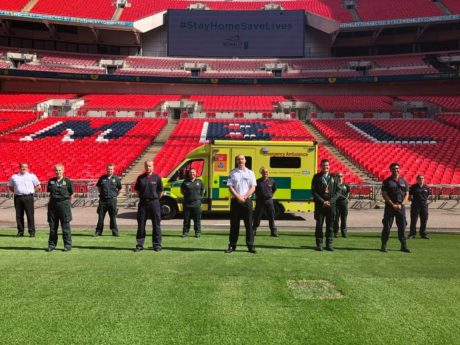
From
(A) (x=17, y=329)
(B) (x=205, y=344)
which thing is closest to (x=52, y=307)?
(A) (x=17, y=329)

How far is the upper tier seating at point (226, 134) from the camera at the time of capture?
2205 centimetres

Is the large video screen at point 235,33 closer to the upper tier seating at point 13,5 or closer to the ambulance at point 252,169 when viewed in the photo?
the upper tier seating at point 13,5

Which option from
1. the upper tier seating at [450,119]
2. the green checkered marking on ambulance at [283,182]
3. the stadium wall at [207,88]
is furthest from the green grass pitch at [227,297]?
the stadium wall at [207,88]

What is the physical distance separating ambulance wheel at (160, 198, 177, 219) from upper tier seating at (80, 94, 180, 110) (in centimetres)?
2395

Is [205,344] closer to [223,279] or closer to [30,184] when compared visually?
[223,279]

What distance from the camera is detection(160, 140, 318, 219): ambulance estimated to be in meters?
13.5

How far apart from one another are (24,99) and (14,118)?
674 centimetres

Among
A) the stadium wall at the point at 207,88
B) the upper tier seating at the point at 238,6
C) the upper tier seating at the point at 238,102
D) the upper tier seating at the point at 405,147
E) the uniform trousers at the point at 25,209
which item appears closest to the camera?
the uniform trousers at the point at 25,209

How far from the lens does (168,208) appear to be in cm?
1338

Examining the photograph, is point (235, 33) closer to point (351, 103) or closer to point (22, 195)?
point (351, 103)

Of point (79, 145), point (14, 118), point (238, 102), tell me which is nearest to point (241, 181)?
point (79, 145)

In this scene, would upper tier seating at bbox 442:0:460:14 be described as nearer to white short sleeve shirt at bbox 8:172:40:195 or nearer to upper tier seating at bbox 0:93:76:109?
upper tier seating at bbox 0:93:76:109

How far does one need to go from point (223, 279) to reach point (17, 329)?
2.69 meters

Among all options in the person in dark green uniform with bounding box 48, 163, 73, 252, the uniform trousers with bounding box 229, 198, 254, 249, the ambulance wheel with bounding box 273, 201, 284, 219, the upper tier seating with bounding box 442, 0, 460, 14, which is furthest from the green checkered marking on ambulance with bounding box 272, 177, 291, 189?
the upper tier seating with bounding box 442, 0, 460, 14
